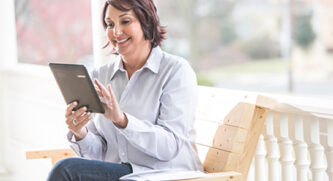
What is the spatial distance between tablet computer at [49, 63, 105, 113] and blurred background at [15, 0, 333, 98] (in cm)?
1146

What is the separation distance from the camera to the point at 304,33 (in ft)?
49.3

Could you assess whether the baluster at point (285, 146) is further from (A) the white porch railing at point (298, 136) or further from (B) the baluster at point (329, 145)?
(B) the baluster at point (329, 145)

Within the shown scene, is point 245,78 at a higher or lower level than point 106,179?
higher

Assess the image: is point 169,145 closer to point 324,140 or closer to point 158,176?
point 158,176

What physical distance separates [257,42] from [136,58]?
517 inches

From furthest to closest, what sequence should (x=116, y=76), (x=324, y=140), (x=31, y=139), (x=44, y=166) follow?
(x=31, y=139), (x=44, y=166), (x=116, y=76), (x=324, y=140)

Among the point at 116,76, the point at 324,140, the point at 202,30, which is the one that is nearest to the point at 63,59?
the point at 116,76

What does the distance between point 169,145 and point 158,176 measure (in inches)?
5.0

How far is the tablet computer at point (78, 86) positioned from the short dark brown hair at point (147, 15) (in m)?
0.36

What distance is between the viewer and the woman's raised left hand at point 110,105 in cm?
220

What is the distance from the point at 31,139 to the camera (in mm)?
4773

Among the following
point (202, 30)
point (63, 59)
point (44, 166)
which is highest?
point (202, 30)

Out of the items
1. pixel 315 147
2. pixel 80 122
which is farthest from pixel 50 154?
pixel 315 147

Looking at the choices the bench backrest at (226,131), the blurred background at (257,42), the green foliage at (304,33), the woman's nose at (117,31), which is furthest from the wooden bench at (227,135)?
the green foliage at (304,33)
